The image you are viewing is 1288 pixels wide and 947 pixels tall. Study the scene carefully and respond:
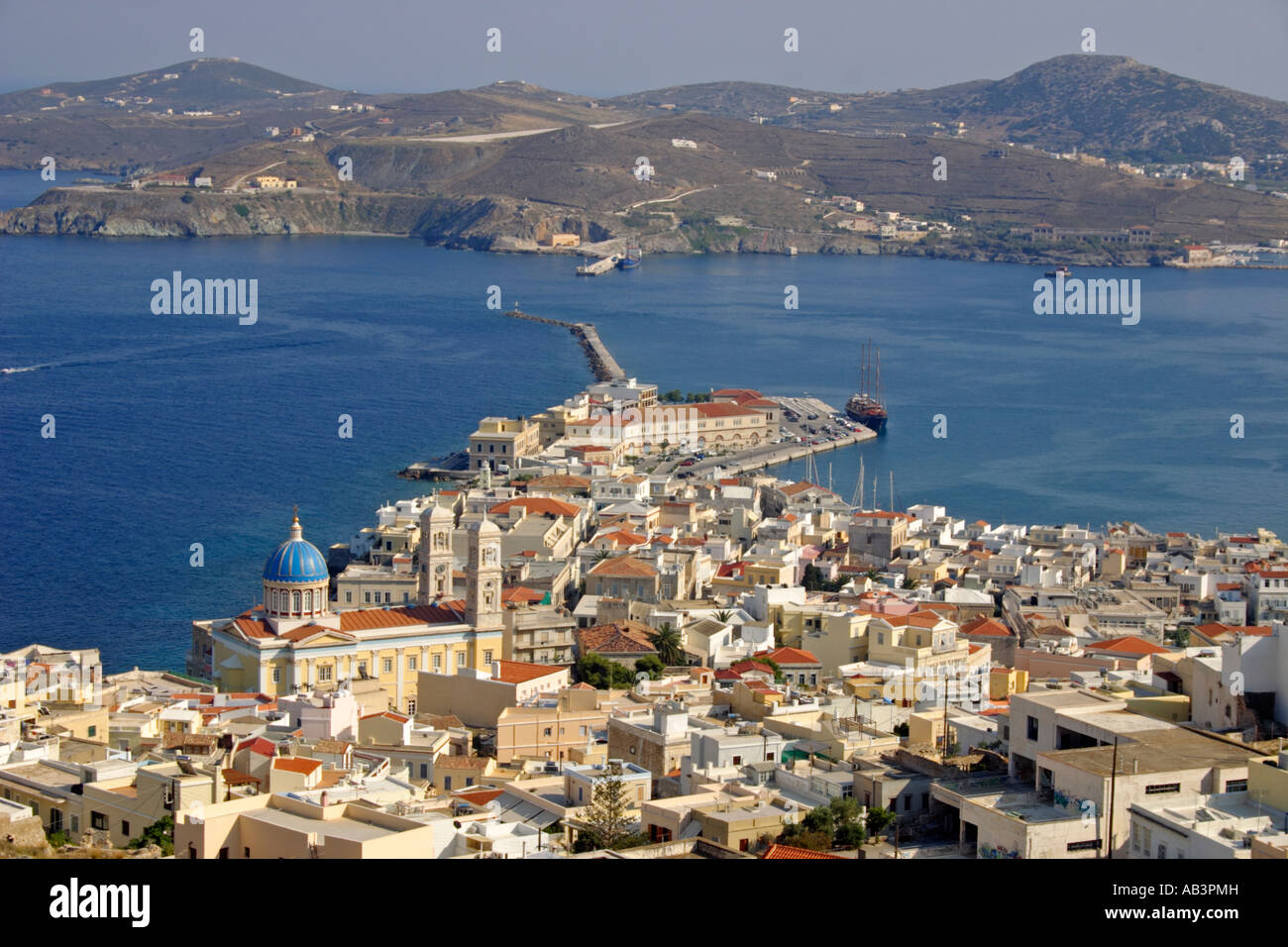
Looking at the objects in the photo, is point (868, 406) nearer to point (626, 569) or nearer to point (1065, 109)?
point (626, 569)

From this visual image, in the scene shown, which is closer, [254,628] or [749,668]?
[254,628]

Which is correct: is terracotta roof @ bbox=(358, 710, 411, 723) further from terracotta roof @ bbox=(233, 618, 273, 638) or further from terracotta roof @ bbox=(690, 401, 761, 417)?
terracotta roof @ bbox=(690, 401, 761, 417)

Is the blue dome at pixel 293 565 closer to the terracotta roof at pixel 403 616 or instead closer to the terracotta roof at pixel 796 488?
the terracotta roof at pixel 403 616

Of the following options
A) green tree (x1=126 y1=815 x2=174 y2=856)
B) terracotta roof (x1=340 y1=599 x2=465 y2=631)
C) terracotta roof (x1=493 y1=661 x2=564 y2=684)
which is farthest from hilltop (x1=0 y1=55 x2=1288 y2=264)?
green tree (x1=126 y1=815 x2=174 y2=856)

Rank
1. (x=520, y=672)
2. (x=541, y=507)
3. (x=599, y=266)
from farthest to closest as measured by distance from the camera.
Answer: (x=599, y=266), (x=541, y=507), (x=520, y=672)

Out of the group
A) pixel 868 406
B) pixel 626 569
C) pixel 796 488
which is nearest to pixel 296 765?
pixel 626 569

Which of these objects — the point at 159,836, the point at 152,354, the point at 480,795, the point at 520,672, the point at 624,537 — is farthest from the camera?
the point at 152,354

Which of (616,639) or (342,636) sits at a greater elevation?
(342,636)
